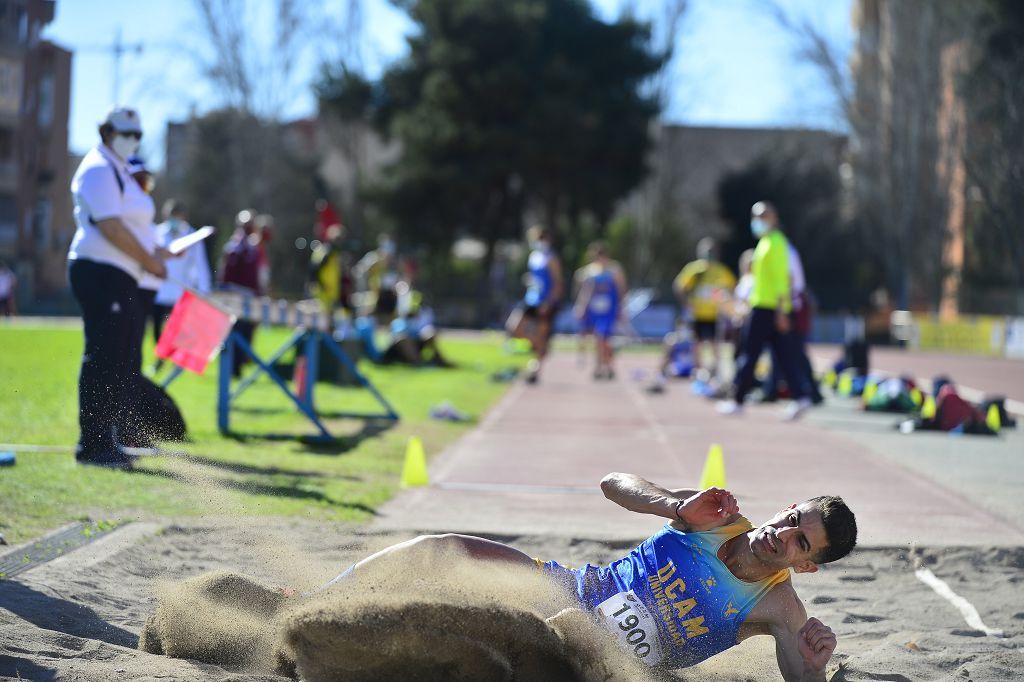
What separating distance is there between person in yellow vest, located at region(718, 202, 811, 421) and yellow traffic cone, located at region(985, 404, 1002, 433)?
1.87 metres

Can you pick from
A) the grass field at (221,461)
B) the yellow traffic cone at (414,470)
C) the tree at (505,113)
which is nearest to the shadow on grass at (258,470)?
the grass field at (221,461)

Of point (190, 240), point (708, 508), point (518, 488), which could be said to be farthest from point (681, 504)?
point (190, 240)

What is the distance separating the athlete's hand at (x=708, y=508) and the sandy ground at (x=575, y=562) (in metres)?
0.69

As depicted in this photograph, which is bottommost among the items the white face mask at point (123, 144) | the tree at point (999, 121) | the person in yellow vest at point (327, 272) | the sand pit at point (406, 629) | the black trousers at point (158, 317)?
the sand pit at point (406, 629)

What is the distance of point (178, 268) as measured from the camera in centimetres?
1488

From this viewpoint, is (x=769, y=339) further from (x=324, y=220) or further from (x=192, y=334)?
(x=192, y=334)

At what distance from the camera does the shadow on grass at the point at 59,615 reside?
4652 millimetres

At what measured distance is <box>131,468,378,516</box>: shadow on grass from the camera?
7.29m

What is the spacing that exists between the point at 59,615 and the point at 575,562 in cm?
255

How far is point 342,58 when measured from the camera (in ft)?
172

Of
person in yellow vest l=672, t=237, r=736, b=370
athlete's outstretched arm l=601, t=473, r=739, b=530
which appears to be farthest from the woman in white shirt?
person in yellow vest l=672, t=237, r=736, b=370

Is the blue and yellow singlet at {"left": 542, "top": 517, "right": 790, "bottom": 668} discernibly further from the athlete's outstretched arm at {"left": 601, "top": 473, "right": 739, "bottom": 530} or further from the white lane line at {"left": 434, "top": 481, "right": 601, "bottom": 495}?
the white lane line at {"left": 434, "top": 481, "right": 601, "bottom": 495}

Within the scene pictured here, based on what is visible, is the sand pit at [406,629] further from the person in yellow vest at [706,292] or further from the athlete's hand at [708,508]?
the person in yellow vest at [706,292]

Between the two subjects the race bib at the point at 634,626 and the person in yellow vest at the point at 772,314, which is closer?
the race bib at the point at 634,626
